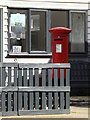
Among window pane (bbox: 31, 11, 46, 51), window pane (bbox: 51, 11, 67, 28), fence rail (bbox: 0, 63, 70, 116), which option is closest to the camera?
fence rail (bbox: 0, 63, 70, 116)

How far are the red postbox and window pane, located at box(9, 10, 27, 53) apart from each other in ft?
9.68

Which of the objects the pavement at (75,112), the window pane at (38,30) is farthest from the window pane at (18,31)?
the pavement at (75,112)

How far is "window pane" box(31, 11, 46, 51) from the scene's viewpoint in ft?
50.1

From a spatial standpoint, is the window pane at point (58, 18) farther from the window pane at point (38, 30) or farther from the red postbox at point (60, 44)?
the red postbox at point (60, 44)

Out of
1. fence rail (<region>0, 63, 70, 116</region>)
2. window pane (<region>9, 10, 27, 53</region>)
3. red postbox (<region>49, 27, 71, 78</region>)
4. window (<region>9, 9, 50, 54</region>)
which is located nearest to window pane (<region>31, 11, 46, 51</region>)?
window (<region>9, 9, 50, 54</region>)

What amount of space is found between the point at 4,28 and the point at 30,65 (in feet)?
18.5

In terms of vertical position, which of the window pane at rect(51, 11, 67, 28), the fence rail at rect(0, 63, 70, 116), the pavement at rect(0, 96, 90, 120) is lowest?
the pavement at rect(0, 96, 90, 120)

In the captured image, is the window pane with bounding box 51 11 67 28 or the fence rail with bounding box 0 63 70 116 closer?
the fence rail with bounding box 0 63 70 116

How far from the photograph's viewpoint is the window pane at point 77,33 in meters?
15.6

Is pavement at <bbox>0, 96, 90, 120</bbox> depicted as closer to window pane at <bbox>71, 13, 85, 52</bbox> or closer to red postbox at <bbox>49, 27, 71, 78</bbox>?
red postbox at <bbox>49, 27, 71, 78</bbox>

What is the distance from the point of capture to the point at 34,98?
31.8 ft

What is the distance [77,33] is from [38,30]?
1554 mm

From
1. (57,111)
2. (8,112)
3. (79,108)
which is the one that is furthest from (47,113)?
(79,108)

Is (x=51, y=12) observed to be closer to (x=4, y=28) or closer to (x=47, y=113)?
(x=4, y=28)
